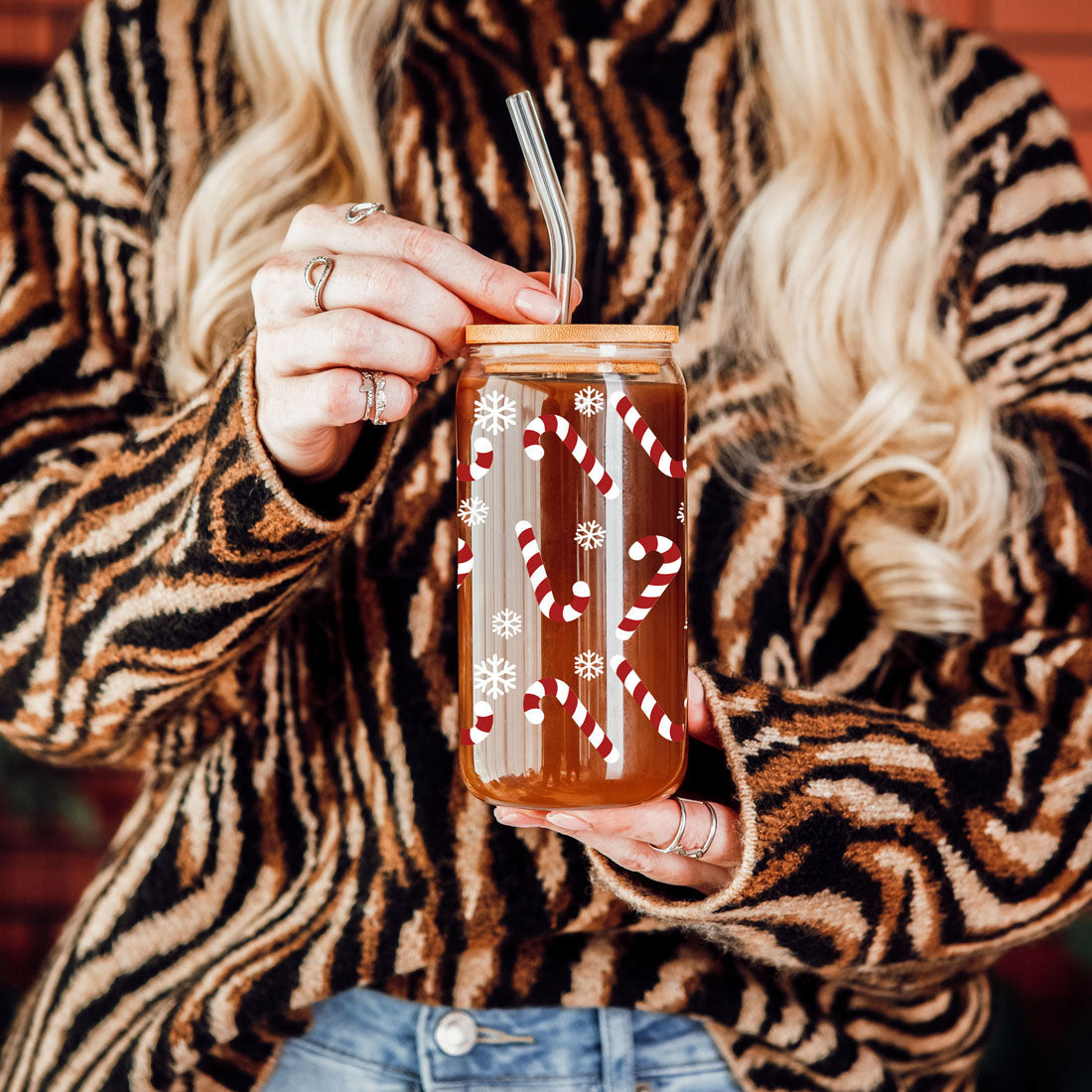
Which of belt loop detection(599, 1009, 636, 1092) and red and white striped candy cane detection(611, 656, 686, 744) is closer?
red and white striped candy cane detection(611, 656, 686, 744)

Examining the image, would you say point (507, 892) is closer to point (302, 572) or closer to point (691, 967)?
point (691, 967)

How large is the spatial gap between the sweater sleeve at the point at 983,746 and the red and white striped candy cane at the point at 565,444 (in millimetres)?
191

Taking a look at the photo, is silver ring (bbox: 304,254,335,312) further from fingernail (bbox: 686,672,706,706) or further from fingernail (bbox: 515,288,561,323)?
fingernail (bbox: 686,672,706,706)

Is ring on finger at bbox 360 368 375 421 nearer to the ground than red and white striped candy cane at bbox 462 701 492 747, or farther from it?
farther from it

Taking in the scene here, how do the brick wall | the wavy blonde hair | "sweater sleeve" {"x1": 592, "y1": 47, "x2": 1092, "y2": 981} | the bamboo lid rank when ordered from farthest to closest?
the brick wall < the wavy blonde hair < "sweater sleeve" {"x1": 592, "y1": 47, "x2": 1092, "y2": 981} < the bamboo lid

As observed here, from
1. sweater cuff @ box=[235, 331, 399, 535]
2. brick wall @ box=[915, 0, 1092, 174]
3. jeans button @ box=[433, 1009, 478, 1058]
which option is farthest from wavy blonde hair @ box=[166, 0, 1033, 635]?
brick wall @ box=[915, 0, 1092, 174]

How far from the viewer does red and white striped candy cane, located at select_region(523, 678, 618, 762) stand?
0.70 m

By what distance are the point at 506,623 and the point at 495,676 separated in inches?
1.3

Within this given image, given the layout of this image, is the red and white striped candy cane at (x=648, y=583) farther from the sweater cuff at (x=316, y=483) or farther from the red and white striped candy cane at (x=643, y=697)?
the sweater cuff at (x=316, y=483)

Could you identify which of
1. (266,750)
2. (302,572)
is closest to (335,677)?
(266,750)

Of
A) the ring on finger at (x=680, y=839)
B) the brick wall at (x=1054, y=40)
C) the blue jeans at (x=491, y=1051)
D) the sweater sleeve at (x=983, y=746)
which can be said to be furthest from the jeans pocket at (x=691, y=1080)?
the brick wall at (x=1054, y=40)

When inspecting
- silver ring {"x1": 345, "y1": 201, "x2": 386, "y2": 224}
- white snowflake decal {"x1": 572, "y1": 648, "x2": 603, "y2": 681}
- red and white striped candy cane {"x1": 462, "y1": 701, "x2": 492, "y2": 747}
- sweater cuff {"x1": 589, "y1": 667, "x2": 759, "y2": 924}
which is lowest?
sweater cuff {"x1": 589, "y1": 667, "x2": 759, "y2": 924}

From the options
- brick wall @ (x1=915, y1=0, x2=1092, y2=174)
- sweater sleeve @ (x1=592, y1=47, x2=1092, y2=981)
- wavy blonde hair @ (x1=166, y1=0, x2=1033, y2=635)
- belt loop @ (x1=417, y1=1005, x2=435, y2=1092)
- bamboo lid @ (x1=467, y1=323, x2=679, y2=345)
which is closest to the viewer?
bamboo lid @ (x1=467, y1=323, x2=679, y2=345)

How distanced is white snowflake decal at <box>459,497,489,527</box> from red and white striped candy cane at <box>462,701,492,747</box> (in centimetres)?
11
